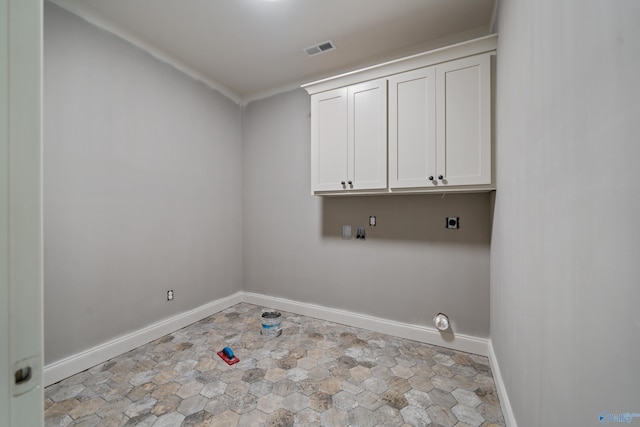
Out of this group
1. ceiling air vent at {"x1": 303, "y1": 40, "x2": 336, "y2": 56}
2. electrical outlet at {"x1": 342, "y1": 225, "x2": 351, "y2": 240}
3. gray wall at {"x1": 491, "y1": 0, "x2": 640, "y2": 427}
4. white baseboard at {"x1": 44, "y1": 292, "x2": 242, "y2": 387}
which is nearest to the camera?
gray wall at {"x1": 491, "y1": 0, "x2": 640, "y2": 427}

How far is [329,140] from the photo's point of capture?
2.73 meters

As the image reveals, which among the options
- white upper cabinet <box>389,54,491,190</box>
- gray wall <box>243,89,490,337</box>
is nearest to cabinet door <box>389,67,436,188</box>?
white upper cabinet <box>389,54,491,190</box>

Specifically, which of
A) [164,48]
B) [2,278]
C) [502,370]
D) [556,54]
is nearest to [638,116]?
[556,54]

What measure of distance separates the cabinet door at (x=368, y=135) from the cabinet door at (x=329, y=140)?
2.9 inches

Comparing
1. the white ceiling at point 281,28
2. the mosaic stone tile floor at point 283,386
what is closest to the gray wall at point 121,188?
the white ceiling at point 281,28

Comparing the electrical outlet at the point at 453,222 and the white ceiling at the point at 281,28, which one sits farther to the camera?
the electrical outlet at the point at 453,222

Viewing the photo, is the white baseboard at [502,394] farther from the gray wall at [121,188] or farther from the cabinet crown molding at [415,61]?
the gray wall at [121,188]

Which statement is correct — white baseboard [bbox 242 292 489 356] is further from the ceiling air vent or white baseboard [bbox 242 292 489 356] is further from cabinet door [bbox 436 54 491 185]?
the ceiling air vent

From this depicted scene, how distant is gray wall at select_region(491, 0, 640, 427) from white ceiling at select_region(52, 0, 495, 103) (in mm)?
1065

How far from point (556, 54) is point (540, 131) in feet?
0.90

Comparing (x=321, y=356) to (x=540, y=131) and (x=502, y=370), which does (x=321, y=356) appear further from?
(x=540, y=131)

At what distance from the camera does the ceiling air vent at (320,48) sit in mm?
2619

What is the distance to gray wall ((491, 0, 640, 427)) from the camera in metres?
0.57

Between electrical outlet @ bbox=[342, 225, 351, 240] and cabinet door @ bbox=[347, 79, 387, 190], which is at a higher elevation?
cabinet door @ bbox=[347, 79, 387, 190]
